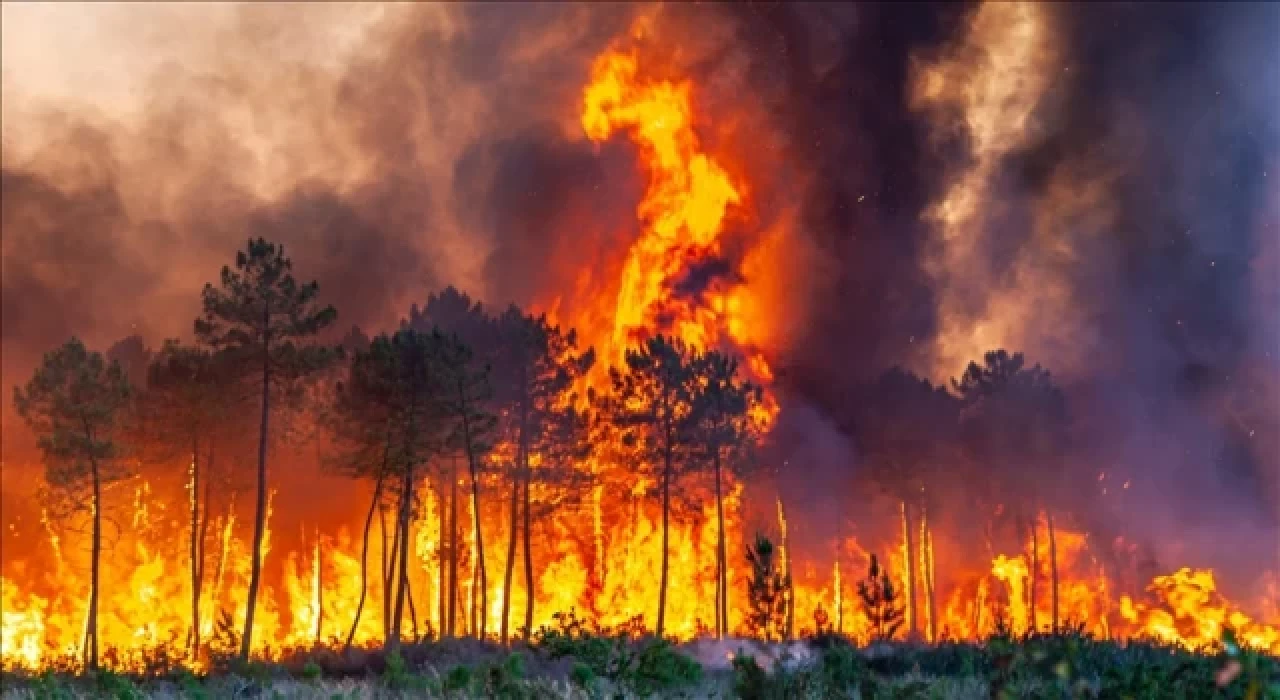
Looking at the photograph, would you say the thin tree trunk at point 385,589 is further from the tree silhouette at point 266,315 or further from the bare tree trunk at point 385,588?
the tree silhouette at point 266,315

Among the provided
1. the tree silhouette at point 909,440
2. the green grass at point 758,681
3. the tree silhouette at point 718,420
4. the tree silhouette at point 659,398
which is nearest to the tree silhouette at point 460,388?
the tree silhouette at point 659,398

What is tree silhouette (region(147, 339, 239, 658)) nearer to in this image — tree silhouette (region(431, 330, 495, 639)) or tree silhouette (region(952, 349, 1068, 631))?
tree silhouette (region(431, 330, 495, 639))

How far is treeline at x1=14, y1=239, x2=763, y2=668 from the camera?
37.3 m

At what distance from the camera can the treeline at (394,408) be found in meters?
37.3

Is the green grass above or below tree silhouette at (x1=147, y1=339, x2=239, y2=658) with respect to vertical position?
below

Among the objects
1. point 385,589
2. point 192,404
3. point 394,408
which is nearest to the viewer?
point 394,408

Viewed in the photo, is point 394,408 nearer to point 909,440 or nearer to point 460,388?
point 460,388

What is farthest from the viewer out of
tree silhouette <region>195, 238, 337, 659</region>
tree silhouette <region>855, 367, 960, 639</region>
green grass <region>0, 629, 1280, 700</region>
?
tree silhouette <region>855, 367, 960, 639</region>

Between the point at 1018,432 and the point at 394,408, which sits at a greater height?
the point at 1018,432

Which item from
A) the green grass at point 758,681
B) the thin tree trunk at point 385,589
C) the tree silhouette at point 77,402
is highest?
the tree silhouette at point 77,402

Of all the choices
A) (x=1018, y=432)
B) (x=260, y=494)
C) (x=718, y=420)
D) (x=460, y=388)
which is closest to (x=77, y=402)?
(x=260, y=494)

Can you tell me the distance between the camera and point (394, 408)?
122 ft

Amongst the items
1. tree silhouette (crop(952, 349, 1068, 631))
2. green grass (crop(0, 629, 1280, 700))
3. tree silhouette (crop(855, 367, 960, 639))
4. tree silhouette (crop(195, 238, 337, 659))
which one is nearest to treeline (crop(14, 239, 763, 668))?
tree silhouette (crop(195, 238, 337, 659))

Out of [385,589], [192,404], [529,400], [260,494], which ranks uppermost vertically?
[192,404]
